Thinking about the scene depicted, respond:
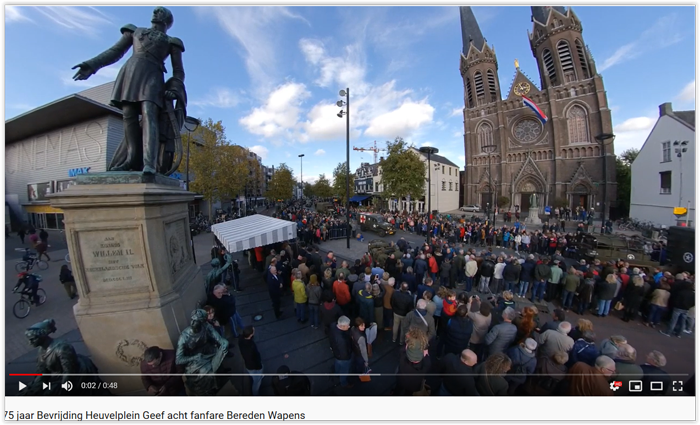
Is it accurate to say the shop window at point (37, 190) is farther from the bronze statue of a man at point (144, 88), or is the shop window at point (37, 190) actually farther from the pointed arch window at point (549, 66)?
the pointed arch window at point (549, 66)

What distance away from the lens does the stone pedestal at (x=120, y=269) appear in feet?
10.7

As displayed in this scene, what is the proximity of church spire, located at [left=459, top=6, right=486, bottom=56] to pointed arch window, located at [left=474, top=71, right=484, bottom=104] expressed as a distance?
5191mm

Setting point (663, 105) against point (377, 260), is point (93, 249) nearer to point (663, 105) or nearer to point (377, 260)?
point (377, 260)

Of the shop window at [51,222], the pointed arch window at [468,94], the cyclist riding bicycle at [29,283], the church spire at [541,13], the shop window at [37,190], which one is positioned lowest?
the cyclist riding bicycle at [29,283]

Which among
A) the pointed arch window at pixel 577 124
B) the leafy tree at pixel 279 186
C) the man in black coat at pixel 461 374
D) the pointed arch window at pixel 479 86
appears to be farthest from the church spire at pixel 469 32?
the man in black coat at pixel 461 374

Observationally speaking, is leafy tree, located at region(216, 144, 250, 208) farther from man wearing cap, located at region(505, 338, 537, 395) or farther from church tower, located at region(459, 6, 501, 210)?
church tower, located at region(459, 6, 501, 210)

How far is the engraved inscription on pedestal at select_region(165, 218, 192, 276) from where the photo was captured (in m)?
3.95

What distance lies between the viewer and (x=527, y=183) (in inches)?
1348

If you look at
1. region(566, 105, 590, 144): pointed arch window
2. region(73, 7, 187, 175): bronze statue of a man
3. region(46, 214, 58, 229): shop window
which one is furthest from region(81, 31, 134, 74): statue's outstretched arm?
region(566, 105, 590, 144): pointed arch window

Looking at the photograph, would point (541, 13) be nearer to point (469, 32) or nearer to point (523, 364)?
point (469, 32)

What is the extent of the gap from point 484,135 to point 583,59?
14.6m

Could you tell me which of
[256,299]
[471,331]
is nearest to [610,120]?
[471,331]

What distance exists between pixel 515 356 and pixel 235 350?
4.95m

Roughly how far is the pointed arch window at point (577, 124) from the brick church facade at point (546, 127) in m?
0.10
